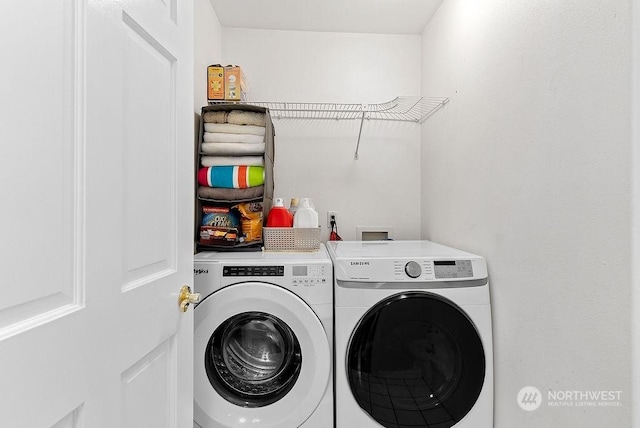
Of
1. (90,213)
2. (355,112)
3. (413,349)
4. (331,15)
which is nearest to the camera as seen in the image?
(90,213)

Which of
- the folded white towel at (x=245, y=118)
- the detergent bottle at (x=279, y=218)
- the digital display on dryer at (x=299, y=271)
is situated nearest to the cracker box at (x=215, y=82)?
the folded white towel at (x=245, y=118)

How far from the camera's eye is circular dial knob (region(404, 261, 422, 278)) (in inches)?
53.2

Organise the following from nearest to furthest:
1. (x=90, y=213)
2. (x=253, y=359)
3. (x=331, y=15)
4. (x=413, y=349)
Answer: (x=90, y=213)
(x=413, y=349)
(x=253, y=359)
(x=331, y=15)

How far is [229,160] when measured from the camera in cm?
168

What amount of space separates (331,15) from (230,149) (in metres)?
1.05

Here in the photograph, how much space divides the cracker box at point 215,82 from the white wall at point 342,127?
374 millimetres

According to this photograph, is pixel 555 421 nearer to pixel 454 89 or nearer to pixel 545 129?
pixel 545 129

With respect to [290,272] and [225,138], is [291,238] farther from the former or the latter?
[225,138]

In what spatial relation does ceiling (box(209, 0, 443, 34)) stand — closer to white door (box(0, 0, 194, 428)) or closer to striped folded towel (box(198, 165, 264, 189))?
striped folded towel (box(198, 165, 264, 189))

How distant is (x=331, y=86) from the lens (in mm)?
2211

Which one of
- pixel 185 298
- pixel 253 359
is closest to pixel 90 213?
pixel 185 298

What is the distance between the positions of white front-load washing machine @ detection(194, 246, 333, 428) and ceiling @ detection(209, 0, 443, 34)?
1.44 meters

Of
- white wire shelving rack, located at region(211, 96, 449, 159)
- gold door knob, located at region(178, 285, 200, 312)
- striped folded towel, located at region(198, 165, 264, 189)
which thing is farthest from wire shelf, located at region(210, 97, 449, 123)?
gold door knob, located at region(178, 285, 200, 312)

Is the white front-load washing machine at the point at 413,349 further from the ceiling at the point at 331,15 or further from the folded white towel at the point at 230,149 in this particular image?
the ceiling at the point at 331,15
